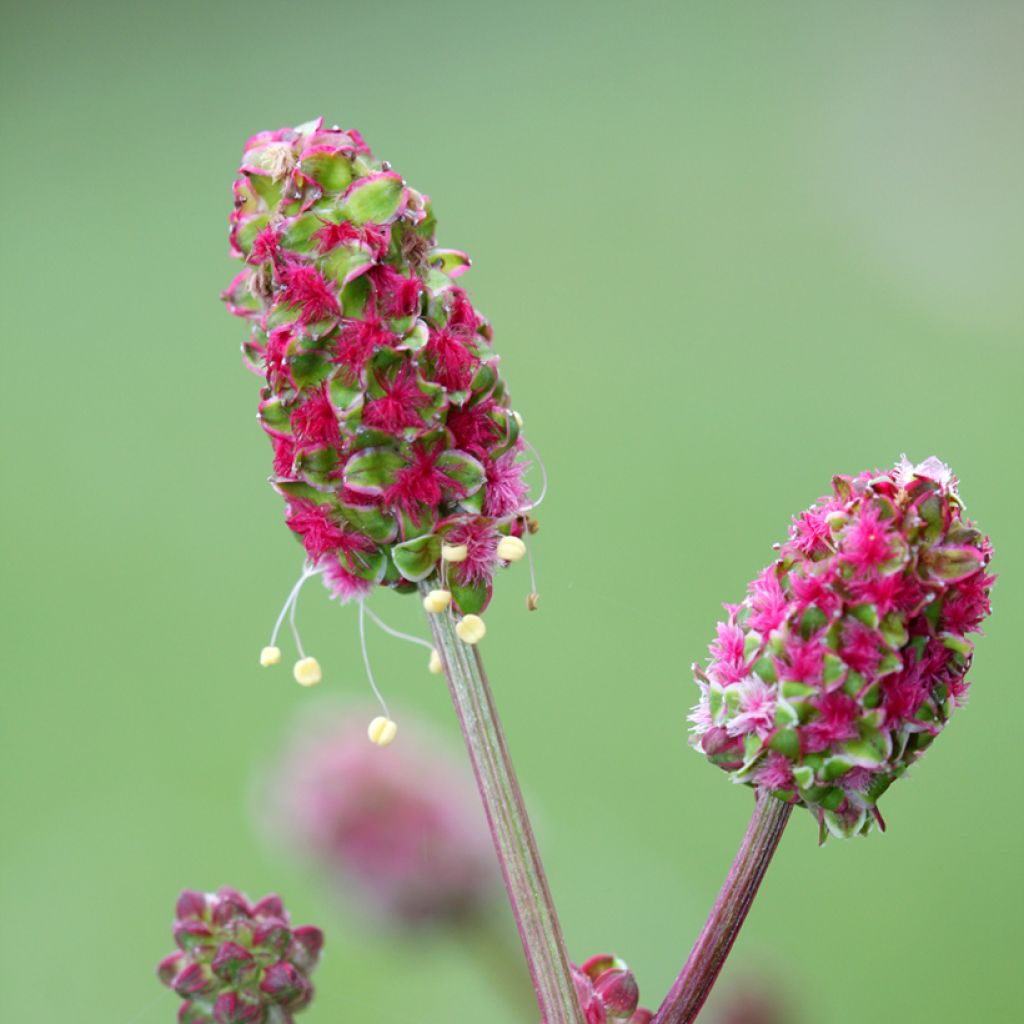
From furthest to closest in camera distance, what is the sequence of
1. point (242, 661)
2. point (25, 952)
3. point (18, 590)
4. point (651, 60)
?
point (651, 60) < point (18, 590) < point (242, 661) < point (25, 952)

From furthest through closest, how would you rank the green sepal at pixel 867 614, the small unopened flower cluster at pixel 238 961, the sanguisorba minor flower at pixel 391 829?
the sanguisorba minor flower at pixel 391 829, the small unopened flower cluster at pixel 238 961, the green sepal at pixel 867 614

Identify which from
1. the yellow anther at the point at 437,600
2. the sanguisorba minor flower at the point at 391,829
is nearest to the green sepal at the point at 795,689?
the yellow anther at the point at 437,600

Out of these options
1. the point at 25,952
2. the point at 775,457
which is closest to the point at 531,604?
the point at 25,952

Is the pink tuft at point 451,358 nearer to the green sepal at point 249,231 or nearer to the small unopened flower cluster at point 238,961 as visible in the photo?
the green sepal at point 249,231


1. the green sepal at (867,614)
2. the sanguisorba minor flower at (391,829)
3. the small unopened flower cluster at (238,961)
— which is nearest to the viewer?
the green sepal at (867,614)

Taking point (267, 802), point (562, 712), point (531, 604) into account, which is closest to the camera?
point (531, 604)

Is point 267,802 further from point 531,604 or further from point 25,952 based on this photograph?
point 25,952

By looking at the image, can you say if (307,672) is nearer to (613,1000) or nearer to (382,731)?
(382,731)

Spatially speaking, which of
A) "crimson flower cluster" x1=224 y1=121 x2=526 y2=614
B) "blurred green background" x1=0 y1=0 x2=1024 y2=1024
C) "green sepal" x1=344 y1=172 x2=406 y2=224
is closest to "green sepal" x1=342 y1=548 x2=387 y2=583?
"crimson flower cluster" x1=224 y1=121 x2=526 y2=614
